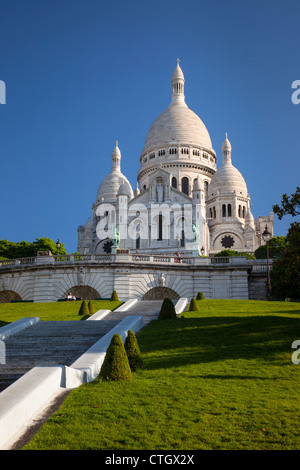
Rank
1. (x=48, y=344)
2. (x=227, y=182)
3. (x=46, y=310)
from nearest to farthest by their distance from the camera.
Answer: (x=48, y=344)
(x=46, y=310)
(x=227, y=182)

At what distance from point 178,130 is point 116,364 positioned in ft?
310

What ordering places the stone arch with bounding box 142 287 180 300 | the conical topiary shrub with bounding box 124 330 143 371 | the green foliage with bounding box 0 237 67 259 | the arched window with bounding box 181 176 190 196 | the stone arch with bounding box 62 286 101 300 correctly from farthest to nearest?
the arched window with bounding box 181 176 190 196
the green foliage with bounding box 0 237 67 259
the stone arch with bounding box 142 287 180 300
the stone arch with bounding box 62 286 101 300
the conical topiary shrub with bounding box 124 330 143 371

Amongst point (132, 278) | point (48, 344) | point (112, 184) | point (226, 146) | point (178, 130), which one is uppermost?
point (178, 130)

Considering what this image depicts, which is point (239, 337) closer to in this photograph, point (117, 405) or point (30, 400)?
point (117, 405)

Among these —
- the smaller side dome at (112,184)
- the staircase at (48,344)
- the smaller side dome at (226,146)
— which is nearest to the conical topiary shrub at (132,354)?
the staircase at (48,344)

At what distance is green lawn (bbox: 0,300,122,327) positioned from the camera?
Answer: 77.5ft

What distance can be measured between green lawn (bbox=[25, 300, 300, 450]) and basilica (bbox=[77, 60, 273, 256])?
5146cm

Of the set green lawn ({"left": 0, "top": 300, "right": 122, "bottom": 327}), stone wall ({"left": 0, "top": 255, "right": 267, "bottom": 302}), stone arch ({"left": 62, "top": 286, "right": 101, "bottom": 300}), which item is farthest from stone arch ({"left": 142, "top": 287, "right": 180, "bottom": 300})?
green lawn ({"left": 0, "top": 300, "right": 122, "bottom": 327})

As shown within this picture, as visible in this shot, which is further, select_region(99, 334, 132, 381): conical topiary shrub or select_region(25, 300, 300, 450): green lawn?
select_region(99, 334, 132, 381): conical topiary shrub

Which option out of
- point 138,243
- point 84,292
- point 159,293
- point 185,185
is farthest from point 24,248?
point 185,185

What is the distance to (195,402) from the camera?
9.20m

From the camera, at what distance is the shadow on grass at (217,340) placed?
12.8 m

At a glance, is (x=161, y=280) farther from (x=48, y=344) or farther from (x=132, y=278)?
(x=48, y=344)

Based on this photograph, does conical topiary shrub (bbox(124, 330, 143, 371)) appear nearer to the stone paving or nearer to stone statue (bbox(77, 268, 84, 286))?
the stone paving
